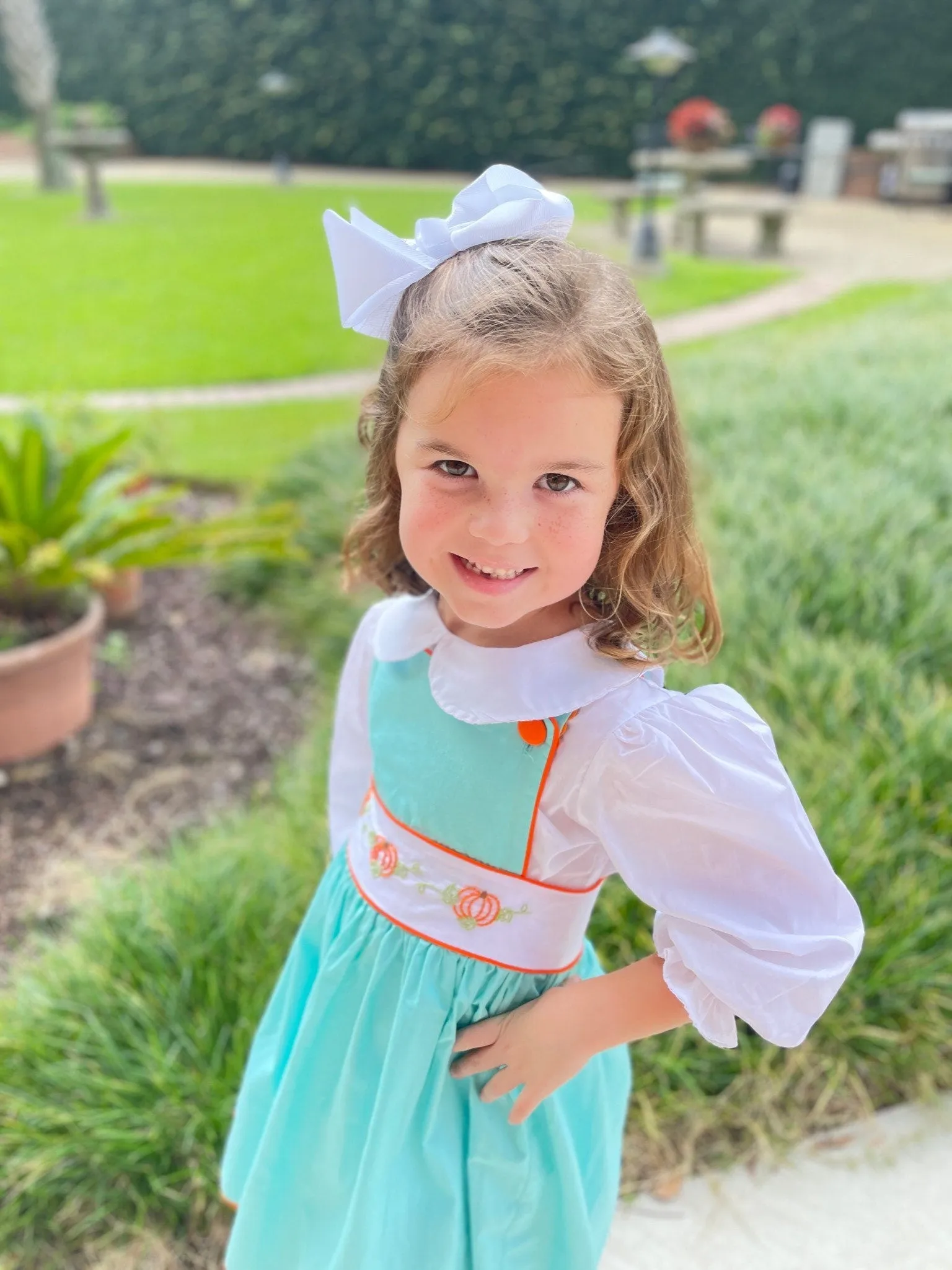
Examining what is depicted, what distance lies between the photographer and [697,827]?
812 millimetres

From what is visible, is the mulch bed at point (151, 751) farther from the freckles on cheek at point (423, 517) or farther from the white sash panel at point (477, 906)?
the freckles on cheek at point (423, 517)

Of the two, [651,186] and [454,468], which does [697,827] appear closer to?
[454,468]

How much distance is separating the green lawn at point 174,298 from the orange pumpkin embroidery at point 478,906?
4.50 metres

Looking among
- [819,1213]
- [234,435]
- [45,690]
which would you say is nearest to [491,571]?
[819,1213]

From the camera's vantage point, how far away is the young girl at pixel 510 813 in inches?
31.2

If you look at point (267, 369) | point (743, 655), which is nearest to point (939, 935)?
point (743, 655)

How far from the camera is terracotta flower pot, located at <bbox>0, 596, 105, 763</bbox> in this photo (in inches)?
99.7

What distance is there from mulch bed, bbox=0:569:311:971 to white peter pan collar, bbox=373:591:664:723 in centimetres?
158

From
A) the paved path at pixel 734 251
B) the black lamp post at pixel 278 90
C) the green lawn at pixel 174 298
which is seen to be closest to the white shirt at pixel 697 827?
the paved path at pixel 734 251

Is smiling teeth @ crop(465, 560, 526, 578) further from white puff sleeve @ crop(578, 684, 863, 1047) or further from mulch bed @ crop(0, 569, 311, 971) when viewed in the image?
mulch bed @ crop(0, 569, 311, 971)

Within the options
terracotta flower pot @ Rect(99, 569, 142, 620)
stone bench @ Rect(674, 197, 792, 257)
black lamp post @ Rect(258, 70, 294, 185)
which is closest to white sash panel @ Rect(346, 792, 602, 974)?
terracotta flower pot @ Rect(99, 569, 142, 620)

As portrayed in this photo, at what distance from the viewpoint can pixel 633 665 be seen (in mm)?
902

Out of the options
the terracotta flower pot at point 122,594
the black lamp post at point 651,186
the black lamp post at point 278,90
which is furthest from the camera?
the black lamp post at point 278,90

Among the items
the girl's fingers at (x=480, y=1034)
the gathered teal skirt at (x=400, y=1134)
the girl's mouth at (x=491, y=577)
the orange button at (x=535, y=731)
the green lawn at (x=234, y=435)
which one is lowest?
the green lawn at (x=234, y=435)
